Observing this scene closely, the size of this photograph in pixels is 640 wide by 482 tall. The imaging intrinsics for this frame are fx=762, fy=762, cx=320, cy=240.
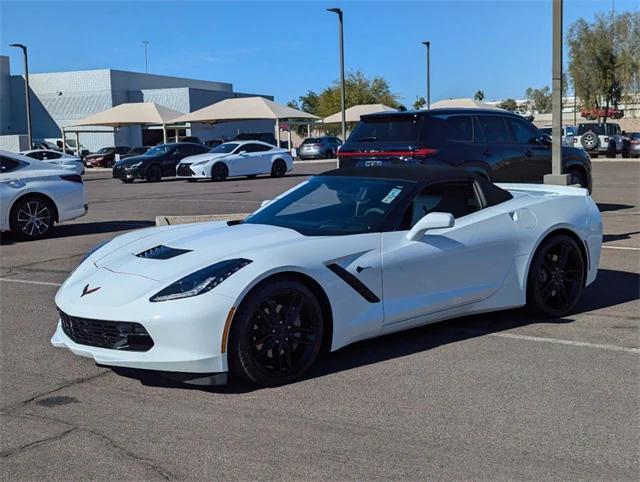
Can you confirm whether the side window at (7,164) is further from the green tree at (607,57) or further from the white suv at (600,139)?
the green tree at (607,57)

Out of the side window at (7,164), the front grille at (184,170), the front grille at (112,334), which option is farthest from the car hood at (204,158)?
the front grille at (112,334)

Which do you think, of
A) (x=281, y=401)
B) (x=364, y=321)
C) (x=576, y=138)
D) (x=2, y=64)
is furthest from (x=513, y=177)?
→ (x=2, y=64)

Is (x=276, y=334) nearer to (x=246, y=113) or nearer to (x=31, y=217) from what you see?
(x=31, y=217)

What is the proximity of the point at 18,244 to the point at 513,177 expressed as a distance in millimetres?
7878

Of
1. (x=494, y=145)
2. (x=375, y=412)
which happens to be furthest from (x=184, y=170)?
(x=375, y=412)

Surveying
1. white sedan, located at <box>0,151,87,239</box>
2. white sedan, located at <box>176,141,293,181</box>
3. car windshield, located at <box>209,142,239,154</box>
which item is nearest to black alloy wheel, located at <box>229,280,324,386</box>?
white sedan, located at <box>0,151,87,239</box>

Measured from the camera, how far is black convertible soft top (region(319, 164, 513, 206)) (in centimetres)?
597

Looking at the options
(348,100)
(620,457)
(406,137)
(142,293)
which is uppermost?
(348,100)

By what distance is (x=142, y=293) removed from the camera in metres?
4.61

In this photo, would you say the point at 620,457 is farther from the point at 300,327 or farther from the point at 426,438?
the point at 300,327

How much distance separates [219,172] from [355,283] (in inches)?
935

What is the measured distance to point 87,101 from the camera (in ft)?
224

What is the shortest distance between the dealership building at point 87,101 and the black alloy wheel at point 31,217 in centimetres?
5432

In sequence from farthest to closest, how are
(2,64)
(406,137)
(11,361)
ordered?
(2,64) < (406,137) < (11,361)
